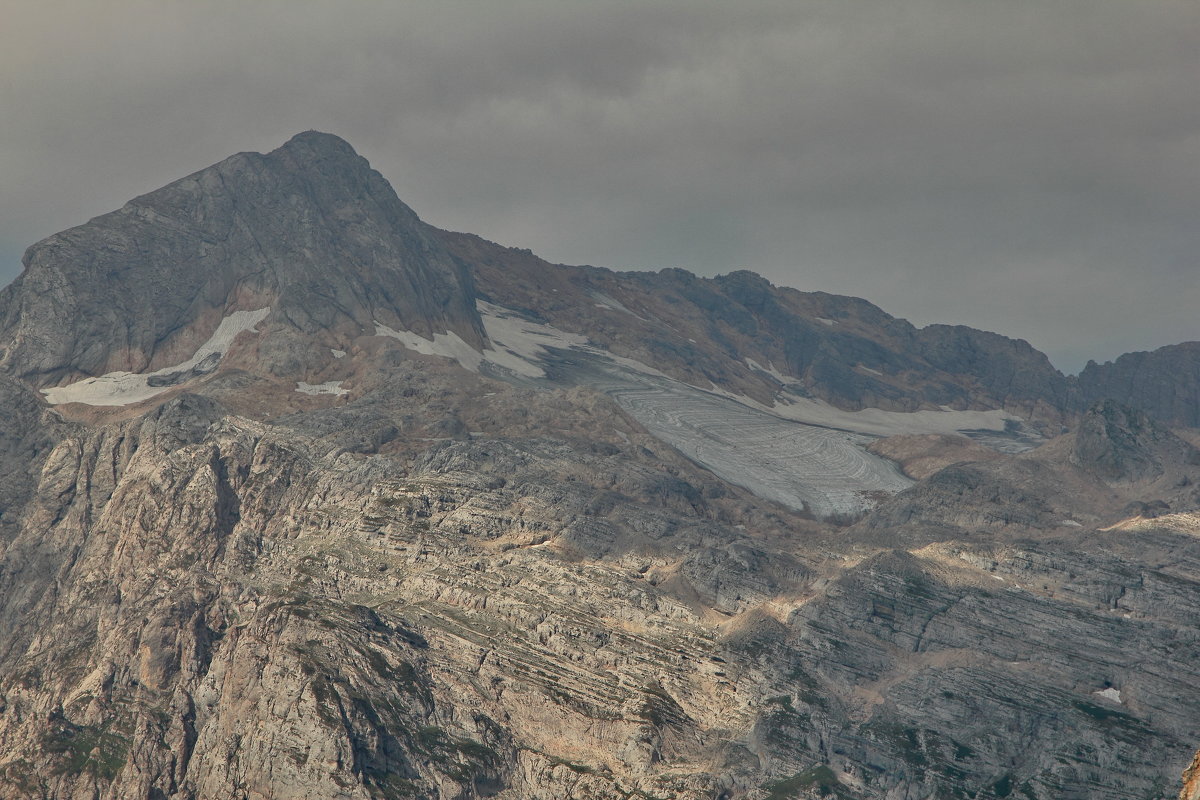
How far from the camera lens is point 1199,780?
157ft
